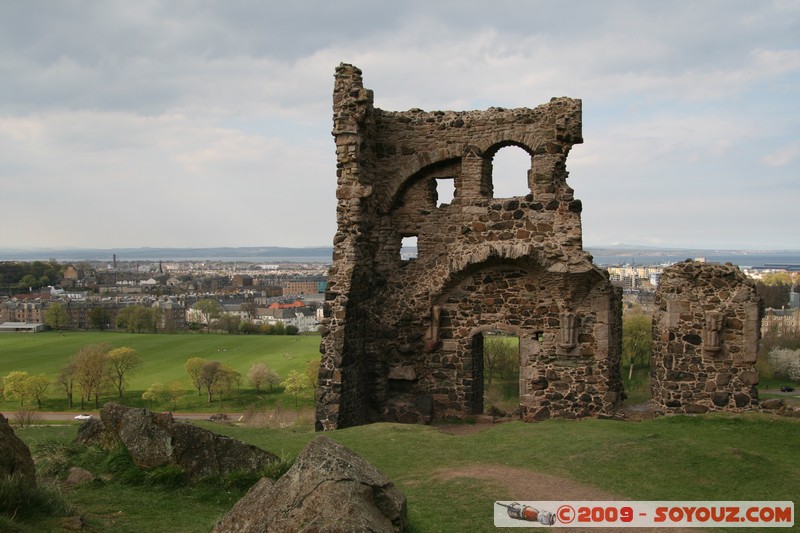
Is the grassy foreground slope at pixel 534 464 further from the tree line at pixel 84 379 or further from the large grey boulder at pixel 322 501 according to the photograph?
the tree line at pixel 84 379

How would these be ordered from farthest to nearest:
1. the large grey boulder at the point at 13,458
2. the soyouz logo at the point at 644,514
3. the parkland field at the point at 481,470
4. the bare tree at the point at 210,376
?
the bare tree at the point at 210,376
the soyouz logo at the point at 644,514
the parkland field at the point at 481,470
the large grey boulder at the point at 13,458

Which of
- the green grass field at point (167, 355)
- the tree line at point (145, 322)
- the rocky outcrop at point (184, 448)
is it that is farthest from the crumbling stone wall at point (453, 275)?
the tree line at point (145, 322)

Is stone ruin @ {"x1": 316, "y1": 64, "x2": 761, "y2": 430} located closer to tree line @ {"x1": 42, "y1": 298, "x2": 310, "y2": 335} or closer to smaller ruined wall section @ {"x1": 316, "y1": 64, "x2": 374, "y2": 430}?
A: smaller ruined wall section @ {"x1": 316, "y1": 64, "x2": 374, "y2": 430}

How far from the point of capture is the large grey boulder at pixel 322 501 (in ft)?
17.8

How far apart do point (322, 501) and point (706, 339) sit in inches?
449

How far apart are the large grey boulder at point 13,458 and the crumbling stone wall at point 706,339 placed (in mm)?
12802

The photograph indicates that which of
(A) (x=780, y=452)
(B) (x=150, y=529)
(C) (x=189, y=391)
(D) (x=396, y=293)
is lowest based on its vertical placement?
(C) (x=189, y=391)

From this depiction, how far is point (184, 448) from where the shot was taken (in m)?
7.82

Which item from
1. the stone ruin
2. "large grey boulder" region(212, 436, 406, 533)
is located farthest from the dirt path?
the stone ruin

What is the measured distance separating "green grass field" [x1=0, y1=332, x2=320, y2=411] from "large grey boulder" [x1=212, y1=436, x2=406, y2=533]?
4939 centimetres

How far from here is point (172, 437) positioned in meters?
7.89

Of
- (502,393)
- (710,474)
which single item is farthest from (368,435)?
(502,393)

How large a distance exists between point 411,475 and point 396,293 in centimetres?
740

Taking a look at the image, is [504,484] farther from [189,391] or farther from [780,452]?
[189,391]
